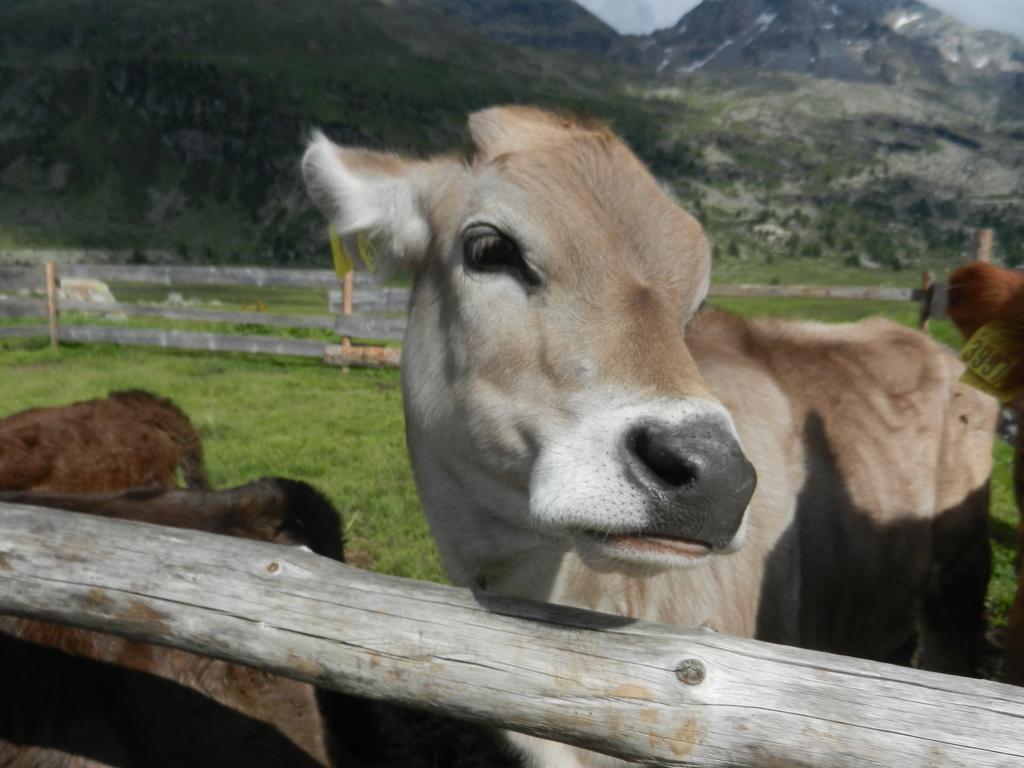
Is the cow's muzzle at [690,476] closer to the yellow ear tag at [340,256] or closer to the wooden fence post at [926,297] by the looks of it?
the yellow ear tag at [340,256]

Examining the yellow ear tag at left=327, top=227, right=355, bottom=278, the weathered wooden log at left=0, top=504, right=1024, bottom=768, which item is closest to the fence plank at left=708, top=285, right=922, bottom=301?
the yellow ear tag at left=327, top=227, right=355, bottom=278

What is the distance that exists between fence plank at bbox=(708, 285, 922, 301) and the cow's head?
1031cm

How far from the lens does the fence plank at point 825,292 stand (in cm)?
1210

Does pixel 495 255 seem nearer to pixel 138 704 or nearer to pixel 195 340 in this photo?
pixel 138 704

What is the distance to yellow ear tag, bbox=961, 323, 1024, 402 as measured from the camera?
2828mm

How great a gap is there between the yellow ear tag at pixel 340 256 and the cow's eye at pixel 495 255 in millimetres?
967

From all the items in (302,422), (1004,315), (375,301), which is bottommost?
(302,422)

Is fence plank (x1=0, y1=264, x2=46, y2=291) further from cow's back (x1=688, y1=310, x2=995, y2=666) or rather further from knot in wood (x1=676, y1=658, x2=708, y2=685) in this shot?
knot in wood (x1=676, y1=658, x2=708, y2=685)

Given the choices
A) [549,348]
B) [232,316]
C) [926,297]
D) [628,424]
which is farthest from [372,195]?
[232,316]

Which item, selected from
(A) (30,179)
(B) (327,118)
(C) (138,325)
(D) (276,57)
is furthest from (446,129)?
(C) (138,325)

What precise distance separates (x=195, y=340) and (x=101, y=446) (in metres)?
9.27

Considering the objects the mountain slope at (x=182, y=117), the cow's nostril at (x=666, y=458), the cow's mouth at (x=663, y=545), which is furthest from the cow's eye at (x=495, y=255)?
the mountain slope at (x=182, y=117)

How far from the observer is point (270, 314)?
45.9 ft

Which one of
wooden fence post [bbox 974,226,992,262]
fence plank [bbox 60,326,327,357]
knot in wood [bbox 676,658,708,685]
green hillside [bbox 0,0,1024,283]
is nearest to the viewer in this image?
knot in wood [bbox 676,658,708,685]
